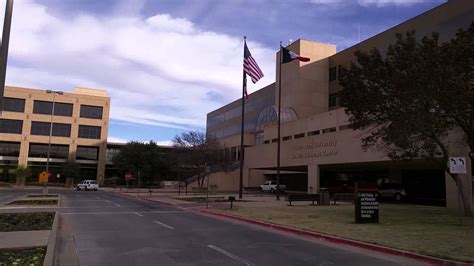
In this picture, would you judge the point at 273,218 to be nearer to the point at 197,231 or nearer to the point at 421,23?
the point at 197,231

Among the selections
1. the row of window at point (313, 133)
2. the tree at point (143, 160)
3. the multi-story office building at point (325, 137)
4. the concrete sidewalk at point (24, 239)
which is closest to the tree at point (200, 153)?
the multi-story office building at point (325, 137)

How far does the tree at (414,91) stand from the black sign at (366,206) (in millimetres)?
4062

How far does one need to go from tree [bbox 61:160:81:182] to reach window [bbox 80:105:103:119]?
13.2 meters

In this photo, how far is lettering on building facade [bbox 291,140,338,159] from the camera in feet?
152

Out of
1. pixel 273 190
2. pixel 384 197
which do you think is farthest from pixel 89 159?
pixel 384 197

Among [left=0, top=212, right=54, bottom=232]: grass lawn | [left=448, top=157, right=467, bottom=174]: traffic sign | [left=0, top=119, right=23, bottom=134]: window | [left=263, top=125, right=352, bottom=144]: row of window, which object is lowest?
[left=0, top=212, right=54, bottom=232]: grass lawn

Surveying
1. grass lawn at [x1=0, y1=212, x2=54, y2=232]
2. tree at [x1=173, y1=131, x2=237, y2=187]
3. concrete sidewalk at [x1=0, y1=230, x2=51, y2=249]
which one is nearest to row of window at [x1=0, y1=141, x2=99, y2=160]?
tree at [x1=173, y1=131, x2=237, y2=187]

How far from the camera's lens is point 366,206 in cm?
1809

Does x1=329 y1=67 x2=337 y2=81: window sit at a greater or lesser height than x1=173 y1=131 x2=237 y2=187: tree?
greater

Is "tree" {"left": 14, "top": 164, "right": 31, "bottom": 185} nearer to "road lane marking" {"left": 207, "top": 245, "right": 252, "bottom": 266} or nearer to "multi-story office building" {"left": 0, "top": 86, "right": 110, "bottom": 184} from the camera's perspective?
"multi-story office building" {"left": 0, "top": 86, "right": 110, "bottom": 184}

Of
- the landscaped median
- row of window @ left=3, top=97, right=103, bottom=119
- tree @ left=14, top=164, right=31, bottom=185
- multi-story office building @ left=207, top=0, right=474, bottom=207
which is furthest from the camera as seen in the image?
row of window @ left=3, top=97, right=103, bottom=119

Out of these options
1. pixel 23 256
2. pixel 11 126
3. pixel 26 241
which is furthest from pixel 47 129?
pixel 23 256

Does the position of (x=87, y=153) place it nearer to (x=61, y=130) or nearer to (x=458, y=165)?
(x=61, y=130)

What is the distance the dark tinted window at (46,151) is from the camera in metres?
101
